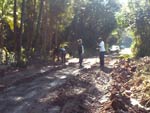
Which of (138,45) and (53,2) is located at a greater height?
(53,2)

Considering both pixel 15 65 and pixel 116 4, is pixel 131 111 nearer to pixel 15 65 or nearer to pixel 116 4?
pixel 15 65

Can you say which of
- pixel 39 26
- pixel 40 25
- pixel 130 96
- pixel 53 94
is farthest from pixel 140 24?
pixel 53 94

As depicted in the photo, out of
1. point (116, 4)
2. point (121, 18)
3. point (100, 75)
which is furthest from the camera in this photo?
point (116, 4)

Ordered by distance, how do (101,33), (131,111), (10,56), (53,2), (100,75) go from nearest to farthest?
(131,111) → (100,75) → (10,56) → (53,2) → (101,33)

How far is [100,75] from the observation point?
2159 centimetres

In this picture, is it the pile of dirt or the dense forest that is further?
the dense forest

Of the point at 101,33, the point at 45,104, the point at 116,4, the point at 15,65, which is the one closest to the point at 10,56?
the point at 15,65

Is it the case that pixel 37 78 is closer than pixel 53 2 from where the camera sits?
Yes

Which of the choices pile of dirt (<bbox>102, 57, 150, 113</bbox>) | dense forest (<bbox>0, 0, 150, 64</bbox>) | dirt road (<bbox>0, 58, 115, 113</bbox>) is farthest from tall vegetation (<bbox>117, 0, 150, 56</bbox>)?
dirt road (<bbox>0, 58, 115, 113</bbox>)

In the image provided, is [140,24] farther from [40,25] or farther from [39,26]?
[39,26]

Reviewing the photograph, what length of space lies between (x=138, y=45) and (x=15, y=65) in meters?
13.2

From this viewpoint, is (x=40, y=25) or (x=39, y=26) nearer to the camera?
(x=39, y=26)

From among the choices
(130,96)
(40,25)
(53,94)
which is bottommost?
(130,96)

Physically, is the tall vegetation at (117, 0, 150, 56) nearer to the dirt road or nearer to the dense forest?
the dense forest
